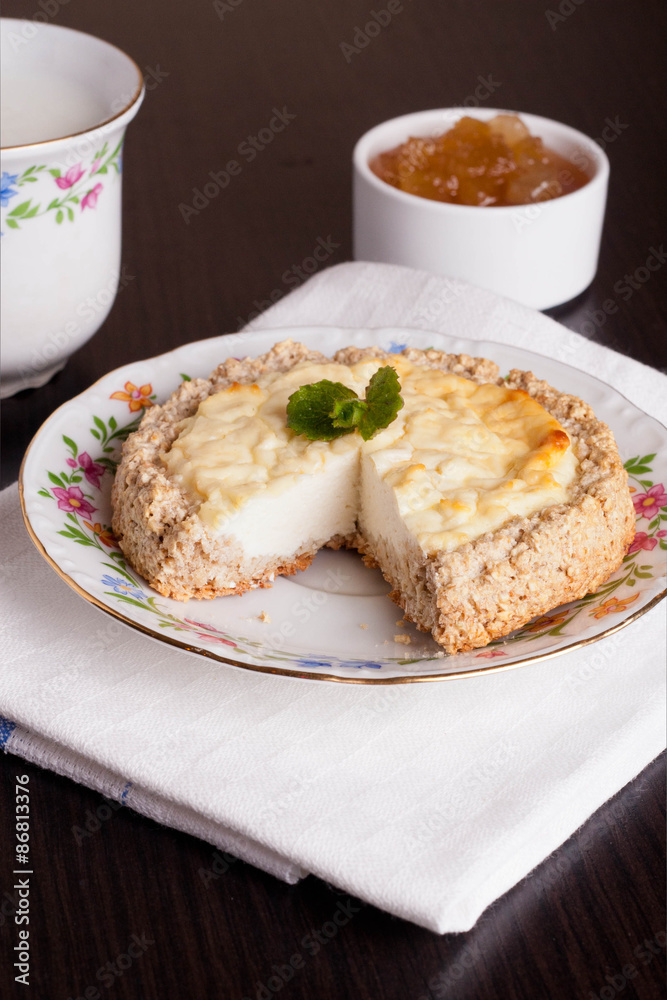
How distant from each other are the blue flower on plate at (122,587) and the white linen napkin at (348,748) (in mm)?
107

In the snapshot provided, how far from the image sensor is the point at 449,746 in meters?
2.12

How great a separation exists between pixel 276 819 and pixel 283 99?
3853 mm

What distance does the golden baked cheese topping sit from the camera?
2291 mm

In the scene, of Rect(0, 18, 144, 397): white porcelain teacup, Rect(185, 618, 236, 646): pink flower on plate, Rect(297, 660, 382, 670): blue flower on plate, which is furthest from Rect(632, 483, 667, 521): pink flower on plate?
Rect(0, 18, 144, 397): white porcelain teacup

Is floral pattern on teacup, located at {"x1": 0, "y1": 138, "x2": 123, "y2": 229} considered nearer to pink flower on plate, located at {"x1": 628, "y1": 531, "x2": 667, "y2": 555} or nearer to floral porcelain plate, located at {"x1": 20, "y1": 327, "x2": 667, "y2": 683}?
floral porcelain plate, located at {"x1": 20, "y1": 327, "x2": 667, "y2": 683}

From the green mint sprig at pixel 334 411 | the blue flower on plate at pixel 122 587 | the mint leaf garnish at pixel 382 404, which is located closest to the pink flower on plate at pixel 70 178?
the green mint sprig at pixel 334 411

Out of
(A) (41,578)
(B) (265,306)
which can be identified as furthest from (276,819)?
(B) (265,306)

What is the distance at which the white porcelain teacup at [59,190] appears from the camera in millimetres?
2701

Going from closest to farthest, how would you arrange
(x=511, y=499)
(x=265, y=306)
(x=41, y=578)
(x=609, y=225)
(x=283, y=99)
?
(x=511, y=499), (x=41, y=578), (x=265, y=306), (x=609, y=225), (x=283, y=99)

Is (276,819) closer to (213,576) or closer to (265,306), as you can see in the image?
(213,576)

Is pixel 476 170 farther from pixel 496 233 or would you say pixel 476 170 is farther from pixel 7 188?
pixel 7 188

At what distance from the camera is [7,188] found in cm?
264

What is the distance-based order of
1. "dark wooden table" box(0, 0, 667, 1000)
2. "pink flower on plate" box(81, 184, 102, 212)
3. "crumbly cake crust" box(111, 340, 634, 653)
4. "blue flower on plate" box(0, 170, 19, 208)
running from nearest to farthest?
"dark wooden table" box(0, 0, 667, 1000) < "crumbly cake crust" box(111, 340, 634, 653) < "blue flower on plate" box(0, 170, 19, 208) < "pink flower on plate" box(81, 184, 102, 212)

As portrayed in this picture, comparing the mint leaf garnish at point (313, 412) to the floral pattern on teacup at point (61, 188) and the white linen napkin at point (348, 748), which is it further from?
the floral pattern on teacup at point (61, 188)
